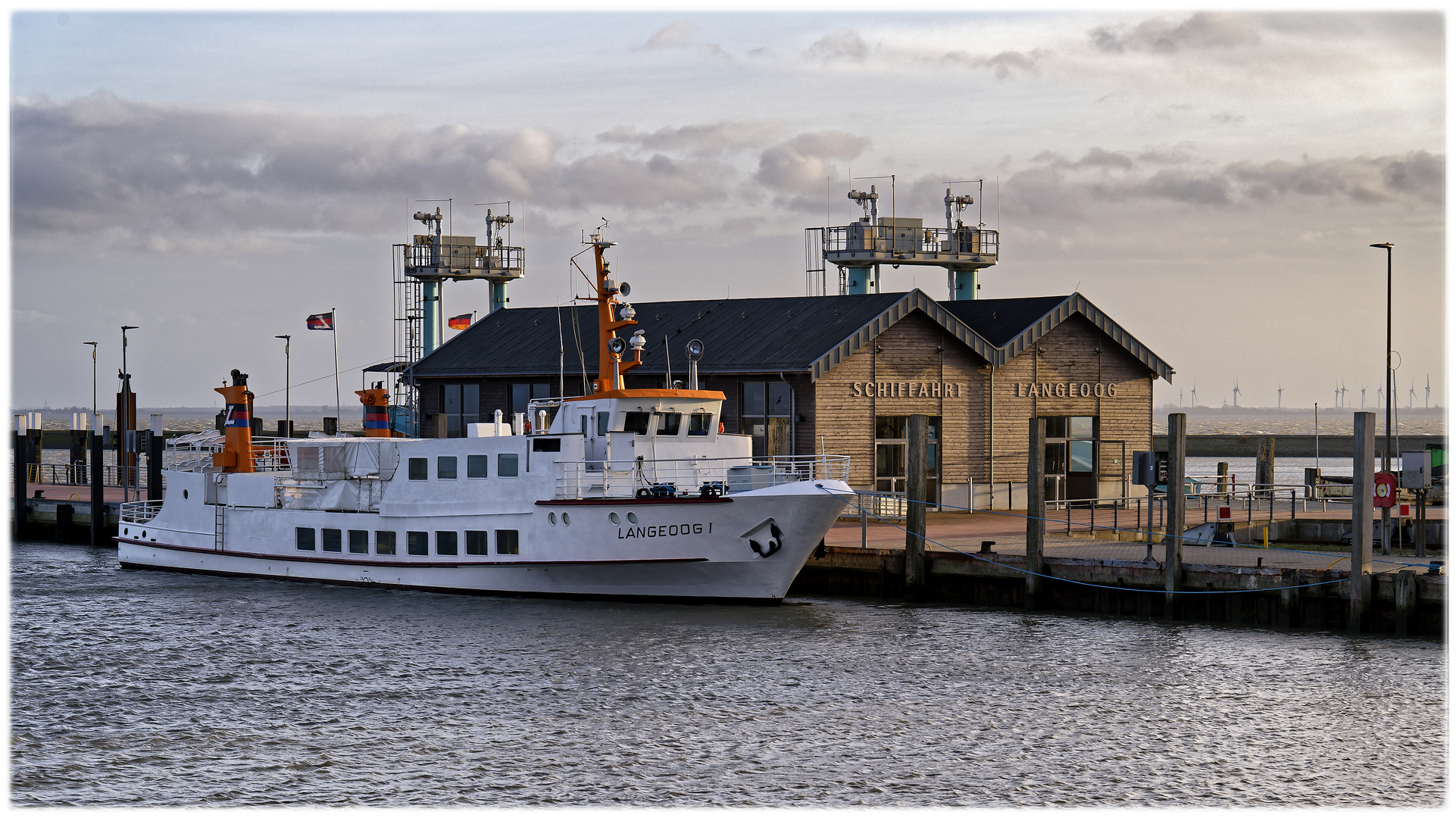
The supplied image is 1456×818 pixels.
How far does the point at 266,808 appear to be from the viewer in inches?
665

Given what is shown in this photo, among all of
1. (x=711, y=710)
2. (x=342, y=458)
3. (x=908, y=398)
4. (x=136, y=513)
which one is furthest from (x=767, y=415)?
(x=711, y=710)

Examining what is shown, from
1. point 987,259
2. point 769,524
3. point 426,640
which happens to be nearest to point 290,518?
point 426,640

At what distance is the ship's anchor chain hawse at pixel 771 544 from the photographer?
28.6 meters

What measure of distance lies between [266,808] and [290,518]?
18.7m

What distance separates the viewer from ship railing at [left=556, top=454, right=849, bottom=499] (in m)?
29.2

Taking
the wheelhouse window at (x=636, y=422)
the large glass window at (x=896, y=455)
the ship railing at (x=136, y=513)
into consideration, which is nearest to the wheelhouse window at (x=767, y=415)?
the large glass window at (x=896, y=455)

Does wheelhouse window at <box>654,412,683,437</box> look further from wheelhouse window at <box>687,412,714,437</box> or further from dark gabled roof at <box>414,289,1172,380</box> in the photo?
dark gabled roof at <box>414,289,1172,380</box>

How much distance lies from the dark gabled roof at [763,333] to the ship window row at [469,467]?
7.16 meters

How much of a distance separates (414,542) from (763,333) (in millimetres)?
13105

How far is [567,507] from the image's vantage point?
29719 millimetres

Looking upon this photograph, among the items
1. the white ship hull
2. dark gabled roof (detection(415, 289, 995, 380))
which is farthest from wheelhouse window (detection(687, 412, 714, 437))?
dark gabled roof (detection(415, 289, 995, 380))

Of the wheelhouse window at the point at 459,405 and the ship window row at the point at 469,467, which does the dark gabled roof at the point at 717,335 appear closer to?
the wheelhouse window at the point at 459,405

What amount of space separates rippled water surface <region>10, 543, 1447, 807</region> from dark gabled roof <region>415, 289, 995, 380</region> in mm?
11249

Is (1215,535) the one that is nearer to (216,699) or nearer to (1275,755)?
(1275,755)
